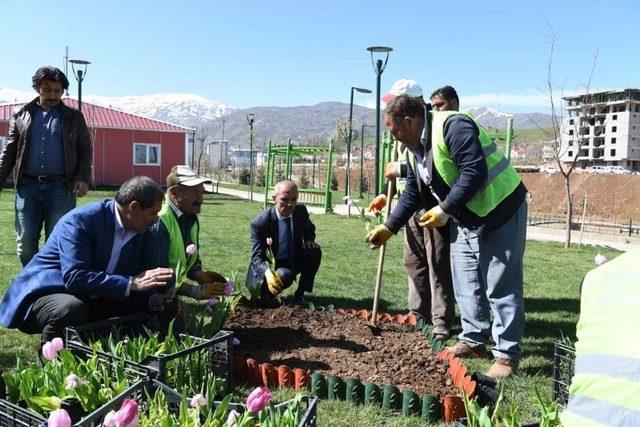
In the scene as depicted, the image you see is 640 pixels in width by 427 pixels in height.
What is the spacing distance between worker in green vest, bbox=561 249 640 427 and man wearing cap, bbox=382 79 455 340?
10.6 ft

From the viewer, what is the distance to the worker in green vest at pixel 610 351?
1096mm

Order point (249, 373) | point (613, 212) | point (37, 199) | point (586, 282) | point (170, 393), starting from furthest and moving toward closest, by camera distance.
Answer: point (613, 212) → point (37, 199) → point (249, 373) → point (170, 393) → point (586, 282)

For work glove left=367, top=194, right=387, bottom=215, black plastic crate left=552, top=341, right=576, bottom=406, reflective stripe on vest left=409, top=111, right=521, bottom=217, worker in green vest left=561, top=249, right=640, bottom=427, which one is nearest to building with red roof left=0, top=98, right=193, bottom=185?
work glove left=367, top=194, right=387, bottom=215

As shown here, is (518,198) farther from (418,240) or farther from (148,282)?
(148,282)

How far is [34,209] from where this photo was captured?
191 inches

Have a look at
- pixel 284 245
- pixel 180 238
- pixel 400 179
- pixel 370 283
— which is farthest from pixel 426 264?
pixel 370 283

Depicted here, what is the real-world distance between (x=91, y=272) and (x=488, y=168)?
7.70 feet

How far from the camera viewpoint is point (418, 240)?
16.9 feet

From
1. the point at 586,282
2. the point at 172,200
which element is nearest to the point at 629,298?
the point at 586,282

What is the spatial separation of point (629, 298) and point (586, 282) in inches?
4.9

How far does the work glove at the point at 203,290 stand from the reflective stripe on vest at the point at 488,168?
154 centimetres

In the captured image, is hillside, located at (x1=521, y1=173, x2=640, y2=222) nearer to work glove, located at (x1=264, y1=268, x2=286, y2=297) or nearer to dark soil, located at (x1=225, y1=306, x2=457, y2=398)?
work glove, located at (x1=264, y1=268, x2=286, y2=297)

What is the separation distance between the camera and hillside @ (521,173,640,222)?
4656 centimetres

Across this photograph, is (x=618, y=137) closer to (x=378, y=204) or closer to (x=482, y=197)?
(x=378, y=204)
